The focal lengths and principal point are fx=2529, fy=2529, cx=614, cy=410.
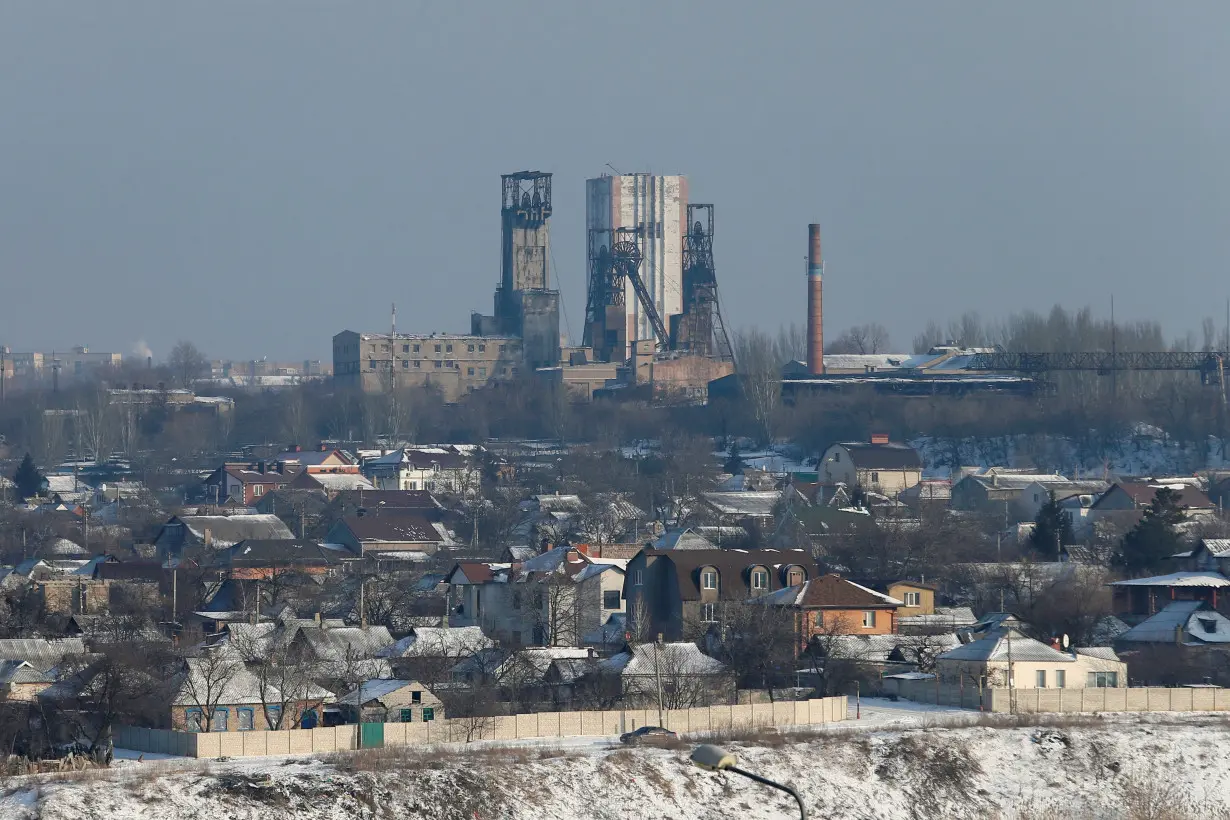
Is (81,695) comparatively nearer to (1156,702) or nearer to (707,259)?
(1156,702)

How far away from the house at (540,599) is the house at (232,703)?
1052 centimetres

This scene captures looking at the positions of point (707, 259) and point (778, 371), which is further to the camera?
point (707, 259)

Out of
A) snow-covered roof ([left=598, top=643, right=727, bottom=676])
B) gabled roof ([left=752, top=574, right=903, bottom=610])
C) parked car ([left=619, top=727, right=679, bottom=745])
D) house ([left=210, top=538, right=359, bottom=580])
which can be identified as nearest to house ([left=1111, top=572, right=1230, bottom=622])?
gabled roof ([left=752, top=574, right=903, bottom=610])

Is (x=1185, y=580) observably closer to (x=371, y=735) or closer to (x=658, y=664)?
(x=658, y=664)

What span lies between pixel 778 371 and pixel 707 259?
1478 centimetres

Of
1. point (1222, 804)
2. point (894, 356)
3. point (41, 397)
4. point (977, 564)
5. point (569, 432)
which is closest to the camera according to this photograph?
point (1222, 804)

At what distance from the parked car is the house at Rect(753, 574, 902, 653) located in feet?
31.7

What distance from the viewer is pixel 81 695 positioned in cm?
3266

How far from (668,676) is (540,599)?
10058mm

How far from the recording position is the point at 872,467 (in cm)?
7800

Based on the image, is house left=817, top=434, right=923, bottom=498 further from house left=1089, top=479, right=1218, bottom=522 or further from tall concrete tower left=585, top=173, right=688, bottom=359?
tall concrete tower left=585, top=173, right=688, bottom=359

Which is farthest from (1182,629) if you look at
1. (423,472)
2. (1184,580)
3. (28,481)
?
(28,481)

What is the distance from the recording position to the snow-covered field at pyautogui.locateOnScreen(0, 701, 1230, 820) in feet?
88.2

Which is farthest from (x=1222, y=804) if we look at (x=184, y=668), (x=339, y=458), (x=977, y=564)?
(x=339, y=458)
